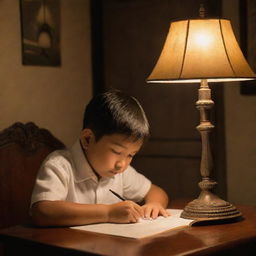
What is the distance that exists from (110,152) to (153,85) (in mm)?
1211

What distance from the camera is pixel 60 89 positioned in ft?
10.6

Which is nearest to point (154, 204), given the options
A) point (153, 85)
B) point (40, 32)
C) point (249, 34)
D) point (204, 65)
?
point (204, 65)

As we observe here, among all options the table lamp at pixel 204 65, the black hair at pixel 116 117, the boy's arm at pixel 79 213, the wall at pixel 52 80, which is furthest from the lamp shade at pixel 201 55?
the wall at pixel 52 80

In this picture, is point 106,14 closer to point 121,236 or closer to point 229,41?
point 229,41

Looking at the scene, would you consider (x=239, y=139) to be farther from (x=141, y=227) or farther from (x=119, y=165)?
(x=141, y=227)

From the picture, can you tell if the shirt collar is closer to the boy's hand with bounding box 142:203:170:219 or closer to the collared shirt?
the collared shirt

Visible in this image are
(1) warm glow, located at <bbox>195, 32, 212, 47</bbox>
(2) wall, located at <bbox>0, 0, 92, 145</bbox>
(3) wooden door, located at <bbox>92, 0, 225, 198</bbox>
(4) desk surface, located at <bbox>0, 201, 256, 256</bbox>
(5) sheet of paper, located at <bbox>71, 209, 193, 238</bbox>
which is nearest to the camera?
(4) desk surface, located at <bbox>0, 201, 256, 256</bbox>

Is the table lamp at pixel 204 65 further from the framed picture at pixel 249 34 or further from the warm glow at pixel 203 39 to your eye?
the framed picture at pixel 249 34

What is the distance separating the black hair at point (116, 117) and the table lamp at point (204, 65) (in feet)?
0.64

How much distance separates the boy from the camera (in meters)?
1.93

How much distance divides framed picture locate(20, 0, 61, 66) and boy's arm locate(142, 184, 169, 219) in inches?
42.7

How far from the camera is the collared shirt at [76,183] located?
2.02 meters

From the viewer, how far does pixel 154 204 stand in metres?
2.14

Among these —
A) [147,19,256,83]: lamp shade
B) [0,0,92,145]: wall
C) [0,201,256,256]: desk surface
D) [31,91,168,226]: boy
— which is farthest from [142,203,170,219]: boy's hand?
[0,0,92,145]: wall
